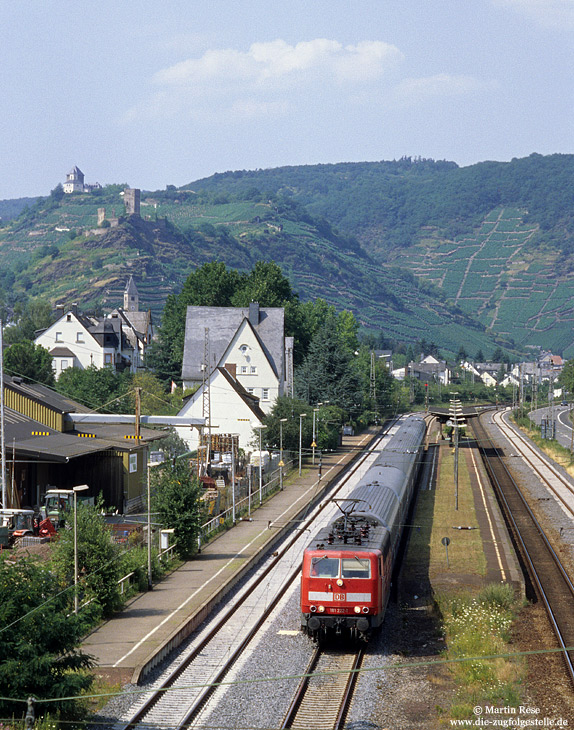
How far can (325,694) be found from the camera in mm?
20922

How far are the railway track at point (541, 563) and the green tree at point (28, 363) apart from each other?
157 feet

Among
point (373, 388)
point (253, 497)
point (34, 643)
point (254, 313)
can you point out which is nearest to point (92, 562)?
point (34, 643)

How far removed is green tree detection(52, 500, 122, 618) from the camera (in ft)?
88.8

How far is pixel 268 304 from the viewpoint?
354 ft

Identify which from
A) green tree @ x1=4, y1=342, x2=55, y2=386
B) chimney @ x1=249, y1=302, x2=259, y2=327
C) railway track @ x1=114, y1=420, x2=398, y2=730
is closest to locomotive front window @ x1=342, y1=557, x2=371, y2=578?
railway track @ x1=114, y1=420, x2=398, y2=730

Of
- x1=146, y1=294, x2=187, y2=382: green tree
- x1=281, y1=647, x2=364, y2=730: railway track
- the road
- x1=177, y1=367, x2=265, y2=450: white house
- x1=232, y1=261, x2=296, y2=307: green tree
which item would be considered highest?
x1=232, y1=261, x2=296, y2=307: green tree

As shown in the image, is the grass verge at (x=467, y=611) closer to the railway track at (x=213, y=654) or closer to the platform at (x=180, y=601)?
the railway track at (x=213, y=654)

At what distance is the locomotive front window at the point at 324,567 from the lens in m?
24.0

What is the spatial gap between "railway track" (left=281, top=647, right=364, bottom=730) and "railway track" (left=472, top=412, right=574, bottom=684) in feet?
16.9

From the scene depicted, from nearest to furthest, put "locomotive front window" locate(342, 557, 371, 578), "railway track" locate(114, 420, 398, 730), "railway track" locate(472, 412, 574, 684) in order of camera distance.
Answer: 1. "railway track" locate(114, 420, 398, 730)
2. "locomotive front window" locate(342, 557, 371, 578)
3. "railway track" locate(472, 412, 574, 684)

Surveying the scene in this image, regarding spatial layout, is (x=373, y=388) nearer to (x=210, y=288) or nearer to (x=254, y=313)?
(x=254, y=313)

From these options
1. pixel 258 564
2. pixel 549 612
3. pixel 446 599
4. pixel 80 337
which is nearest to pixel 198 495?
pixel 258 564

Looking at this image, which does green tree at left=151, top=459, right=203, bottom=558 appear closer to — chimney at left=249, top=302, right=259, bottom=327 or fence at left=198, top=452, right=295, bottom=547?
fence at left=198, top=452, right=295, bottom=547

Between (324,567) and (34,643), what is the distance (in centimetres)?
868
